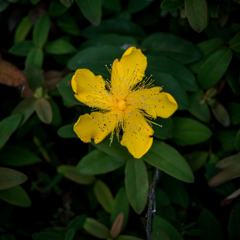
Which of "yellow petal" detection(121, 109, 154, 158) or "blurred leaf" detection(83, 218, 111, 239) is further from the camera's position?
"blurred leaf" detection(83, 218, 111, 239)

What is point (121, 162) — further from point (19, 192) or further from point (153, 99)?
point (19, 192)

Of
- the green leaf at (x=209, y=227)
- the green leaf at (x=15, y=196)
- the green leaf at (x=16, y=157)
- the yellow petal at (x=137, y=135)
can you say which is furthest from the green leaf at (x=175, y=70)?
the green leaf at (x=15, y=196)

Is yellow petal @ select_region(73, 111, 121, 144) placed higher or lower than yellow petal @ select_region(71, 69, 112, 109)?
lower

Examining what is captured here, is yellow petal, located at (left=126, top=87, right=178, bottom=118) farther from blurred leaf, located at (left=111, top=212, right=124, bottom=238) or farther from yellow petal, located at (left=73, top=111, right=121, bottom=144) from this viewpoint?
blurred leaf, located at (left=111, top=212, right=124, bottom=238)

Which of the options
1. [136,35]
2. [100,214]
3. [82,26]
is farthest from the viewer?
[82,26]

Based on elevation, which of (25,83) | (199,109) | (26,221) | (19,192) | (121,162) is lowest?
(26,221)

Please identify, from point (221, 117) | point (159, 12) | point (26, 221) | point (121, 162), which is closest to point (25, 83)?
A: point (121, 162)

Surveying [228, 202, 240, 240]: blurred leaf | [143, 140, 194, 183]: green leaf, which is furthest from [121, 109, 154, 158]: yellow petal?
[228, 202, 240, 240]: blurred leaf
